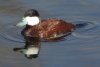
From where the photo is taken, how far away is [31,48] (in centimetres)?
909

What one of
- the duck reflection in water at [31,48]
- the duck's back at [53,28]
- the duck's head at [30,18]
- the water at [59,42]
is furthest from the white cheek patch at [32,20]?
the duck reflection in water at [31,48]

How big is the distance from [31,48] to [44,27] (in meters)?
0.77

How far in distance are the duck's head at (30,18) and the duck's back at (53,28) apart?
0.15 m

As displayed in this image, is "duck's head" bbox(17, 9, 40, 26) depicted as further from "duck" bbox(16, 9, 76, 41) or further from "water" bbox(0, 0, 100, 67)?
"water" bbox(0, 0, 100, 67)

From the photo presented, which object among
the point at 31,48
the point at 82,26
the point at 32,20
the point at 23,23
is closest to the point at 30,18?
the point at 32,20

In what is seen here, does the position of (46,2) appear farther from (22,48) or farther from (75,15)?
(22,48)

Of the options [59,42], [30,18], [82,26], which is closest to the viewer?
[59,42]

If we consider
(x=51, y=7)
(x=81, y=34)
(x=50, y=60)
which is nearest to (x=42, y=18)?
(x=51, y=7)

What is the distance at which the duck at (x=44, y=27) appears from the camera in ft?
31.6

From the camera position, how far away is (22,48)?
8.95 metres

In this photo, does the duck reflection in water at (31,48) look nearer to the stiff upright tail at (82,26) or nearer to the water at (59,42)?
the water at (59,42)

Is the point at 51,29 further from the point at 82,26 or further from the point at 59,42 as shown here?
the point at 82,26

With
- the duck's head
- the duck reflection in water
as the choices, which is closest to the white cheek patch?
the duck's head

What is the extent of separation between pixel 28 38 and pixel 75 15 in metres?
1.30
